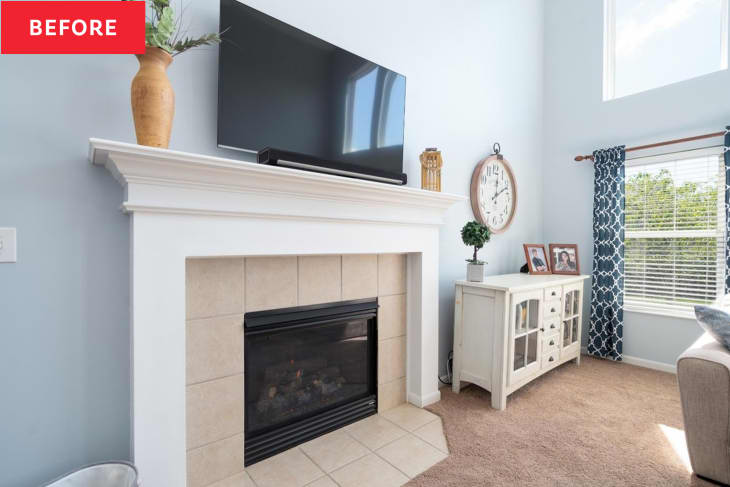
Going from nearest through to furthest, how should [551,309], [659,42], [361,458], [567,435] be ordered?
1. [361,458]
2. [567,435]
3. [551,309]
4. [659,42]

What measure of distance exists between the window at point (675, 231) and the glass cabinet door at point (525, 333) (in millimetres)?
1294

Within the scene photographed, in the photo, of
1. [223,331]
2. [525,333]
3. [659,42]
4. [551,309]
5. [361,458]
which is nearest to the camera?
[223,331]

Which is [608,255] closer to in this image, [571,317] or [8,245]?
[571,317]

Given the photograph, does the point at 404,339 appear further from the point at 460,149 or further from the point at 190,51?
the point at 190,51

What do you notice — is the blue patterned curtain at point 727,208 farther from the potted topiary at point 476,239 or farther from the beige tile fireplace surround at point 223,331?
the beige tile fireplace surround at point 223,331

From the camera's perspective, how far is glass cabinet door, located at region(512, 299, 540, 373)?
2.19 m

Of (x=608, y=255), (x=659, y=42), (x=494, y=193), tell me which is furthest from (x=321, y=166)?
(x=659, y=42)

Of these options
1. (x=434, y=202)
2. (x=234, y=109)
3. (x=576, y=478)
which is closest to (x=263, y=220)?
(x=234, y=109)

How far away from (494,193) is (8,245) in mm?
2876

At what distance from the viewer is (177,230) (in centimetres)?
125

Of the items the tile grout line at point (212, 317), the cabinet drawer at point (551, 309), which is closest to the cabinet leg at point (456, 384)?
the cabinet drawer at point (551, 309)

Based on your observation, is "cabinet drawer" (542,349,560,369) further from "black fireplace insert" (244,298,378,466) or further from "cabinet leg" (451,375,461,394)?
"black fireplace insert" (244,298,378,466)

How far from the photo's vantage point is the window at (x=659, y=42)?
106 inches

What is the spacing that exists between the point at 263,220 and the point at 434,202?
104cm
